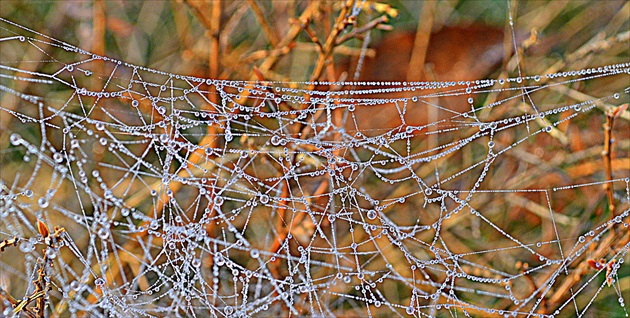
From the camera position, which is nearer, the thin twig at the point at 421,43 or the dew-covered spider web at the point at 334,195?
the dew-covered spider web at the point at 334,195

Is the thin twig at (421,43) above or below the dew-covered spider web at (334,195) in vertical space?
above

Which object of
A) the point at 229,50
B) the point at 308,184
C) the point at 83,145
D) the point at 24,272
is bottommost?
the point at 24,272

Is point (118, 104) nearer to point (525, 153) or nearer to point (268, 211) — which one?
point (268, 211)

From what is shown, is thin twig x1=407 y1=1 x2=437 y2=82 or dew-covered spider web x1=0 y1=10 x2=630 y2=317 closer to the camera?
dew-covered spider web x1=0 y1=10 x2=630 y2=317

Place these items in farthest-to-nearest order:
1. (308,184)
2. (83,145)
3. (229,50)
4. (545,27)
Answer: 1. (545,27)
2. (229,50)
3. (83,145)
4. (308,184)

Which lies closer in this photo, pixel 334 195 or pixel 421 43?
pixel 334 195

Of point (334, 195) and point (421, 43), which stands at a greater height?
point (421, 43)

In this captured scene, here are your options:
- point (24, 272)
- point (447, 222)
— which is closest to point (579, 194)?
point (447, 222)

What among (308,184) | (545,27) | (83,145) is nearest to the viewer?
(308,184)

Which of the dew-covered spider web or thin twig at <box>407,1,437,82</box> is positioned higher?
thin twig at <box>407,1,437,82</box>

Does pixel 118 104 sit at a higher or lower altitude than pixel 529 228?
higher

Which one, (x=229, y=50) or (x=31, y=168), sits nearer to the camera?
(x=31, y=168)
